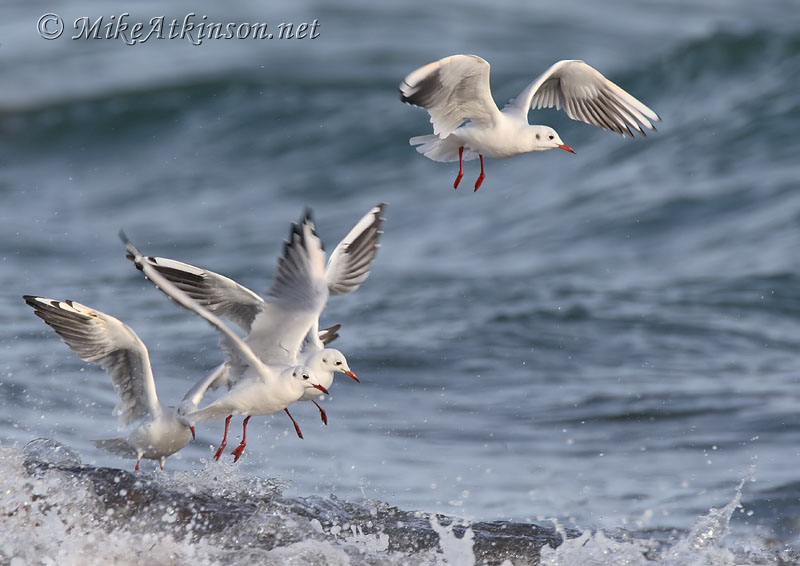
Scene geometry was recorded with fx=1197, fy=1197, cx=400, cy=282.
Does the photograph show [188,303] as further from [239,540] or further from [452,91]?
[452,91]

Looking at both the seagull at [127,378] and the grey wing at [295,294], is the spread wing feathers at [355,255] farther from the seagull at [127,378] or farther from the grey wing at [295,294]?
the seagull at [127,378]

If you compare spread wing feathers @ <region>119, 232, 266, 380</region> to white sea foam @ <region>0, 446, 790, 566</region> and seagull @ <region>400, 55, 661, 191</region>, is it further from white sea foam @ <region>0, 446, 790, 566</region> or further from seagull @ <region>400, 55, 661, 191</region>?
seagull @ <region>400, 55, 661, 191</region>

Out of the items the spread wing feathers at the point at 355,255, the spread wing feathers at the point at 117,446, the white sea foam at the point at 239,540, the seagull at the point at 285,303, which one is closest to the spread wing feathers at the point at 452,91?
the spread wing feathers at the point at 355,255

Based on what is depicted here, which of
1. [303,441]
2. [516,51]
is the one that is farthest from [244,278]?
[516,51]

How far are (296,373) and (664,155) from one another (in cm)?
1030

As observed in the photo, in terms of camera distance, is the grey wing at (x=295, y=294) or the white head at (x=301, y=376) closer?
the white head at (x=301, y=376)

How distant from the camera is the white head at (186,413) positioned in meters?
5.81

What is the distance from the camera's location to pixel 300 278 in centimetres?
578

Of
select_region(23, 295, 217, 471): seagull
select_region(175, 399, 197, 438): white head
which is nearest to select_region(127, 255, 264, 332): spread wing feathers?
select_region(23, 295, 217, 471): seagull

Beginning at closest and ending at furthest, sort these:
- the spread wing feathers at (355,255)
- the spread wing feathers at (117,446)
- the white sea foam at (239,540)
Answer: the white sea foam at (239,540) < the spread wing feathers at (117,446) < the spread wing feathers at (355,255)

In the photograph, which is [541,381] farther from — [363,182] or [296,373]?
[363,182]

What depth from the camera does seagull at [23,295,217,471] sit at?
5746 millimetres

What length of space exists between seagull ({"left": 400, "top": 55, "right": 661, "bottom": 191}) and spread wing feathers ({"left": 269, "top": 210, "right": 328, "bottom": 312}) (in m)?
0.73

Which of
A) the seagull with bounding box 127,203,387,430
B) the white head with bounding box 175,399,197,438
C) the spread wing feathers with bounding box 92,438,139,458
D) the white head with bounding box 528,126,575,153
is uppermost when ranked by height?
the white head with bounding box 528,126,575,153
